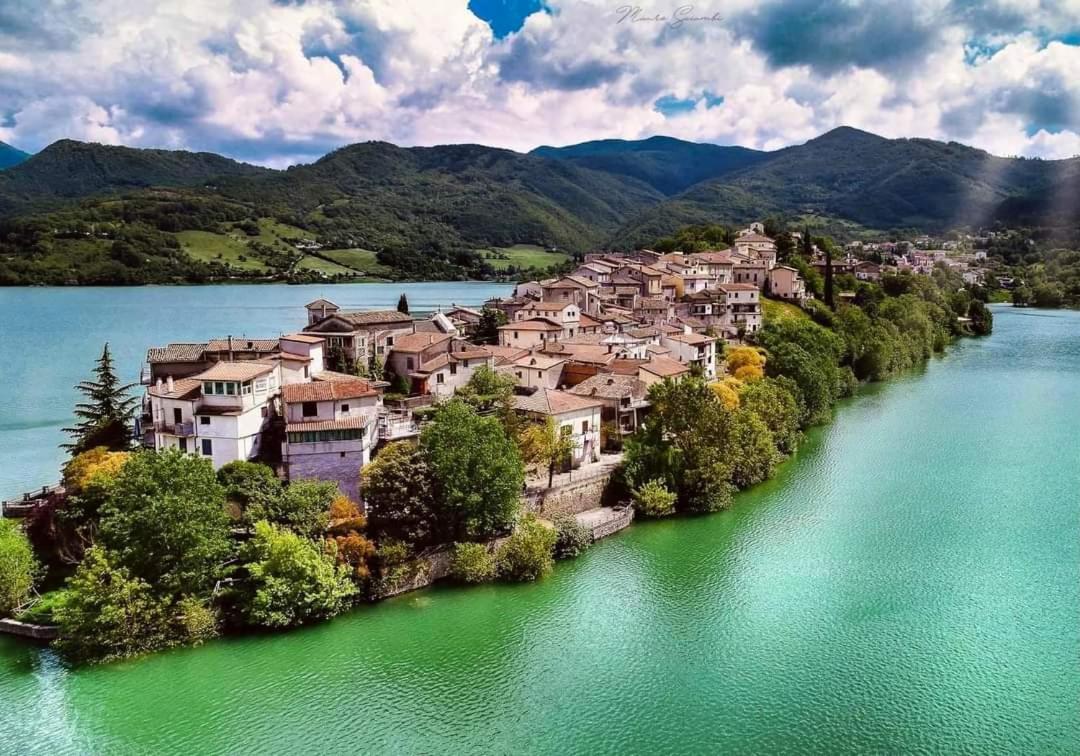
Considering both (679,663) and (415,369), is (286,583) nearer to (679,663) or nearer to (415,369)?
(679,663)

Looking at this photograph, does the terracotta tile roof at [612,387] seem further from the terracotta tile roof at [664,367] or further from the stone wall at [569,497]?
the stone wall at [569,497]

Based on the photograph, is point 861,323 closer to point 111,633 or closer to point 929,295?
point 929,295

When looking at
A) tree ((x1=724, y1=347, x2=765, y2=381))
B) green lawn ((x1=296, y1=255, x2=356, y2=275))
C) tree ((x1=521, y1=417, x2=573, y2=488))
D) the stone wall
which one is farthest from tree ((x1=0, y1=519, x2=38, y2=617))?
green lawn ((x1=296, y1=255, x2=356, y2=275))

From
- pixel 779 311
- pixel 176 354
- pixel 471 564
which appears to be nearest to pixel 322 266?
pixel 779 311

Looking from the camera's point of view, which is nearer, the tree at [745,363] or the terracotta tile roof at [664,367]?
the terracotta tile roof at [664,367]

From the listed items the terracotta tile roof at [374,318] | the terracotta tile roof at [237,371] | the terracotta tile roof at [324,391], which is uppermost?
the terracotta tile roof at [374,318]

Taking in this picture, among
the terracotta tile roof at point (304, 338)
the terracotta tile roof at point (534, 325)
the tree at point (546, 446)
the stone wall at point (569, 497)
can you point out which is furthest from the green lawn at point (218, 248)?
the stone wall at point (569, 497)

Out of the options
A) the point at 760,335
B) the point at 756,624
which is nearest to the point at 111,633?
the point at 756,624
